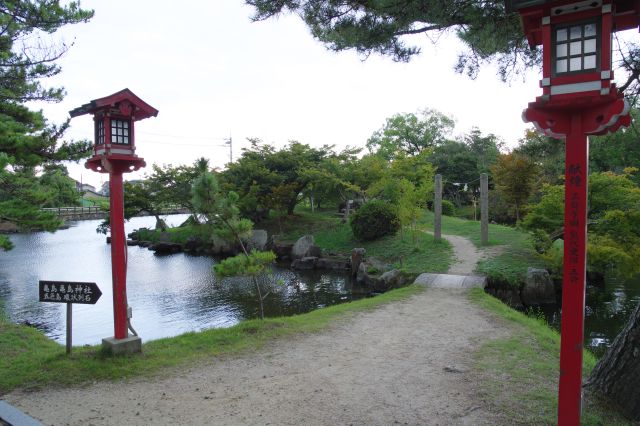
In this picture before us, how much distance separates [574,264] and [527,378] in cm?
236

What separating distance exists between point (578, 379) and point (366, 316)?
17.4ft

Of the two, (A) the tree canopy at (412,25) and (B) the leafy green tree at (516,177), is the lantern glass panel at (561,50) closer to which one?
(A) the tree canopy at (412,25)

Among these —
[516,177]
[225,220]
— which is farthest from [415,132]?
[225,220]

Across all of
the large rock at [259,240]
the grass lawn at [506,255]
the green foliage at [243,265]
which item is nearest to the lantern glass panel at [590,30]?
the green foliage at [243,265]

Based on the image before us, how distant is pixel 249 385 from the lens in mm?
5090

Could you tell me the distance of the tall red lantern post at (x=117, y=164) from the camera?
601cm

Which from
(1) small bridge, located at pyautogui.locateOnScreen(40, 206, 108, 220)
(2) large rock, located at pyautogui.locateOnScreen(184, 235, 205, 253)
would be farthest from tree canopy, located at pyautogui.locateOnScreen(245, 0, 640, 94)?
(1) small bridge, located at pyautogui.locateOnScreen(40, 206, 108, 220)

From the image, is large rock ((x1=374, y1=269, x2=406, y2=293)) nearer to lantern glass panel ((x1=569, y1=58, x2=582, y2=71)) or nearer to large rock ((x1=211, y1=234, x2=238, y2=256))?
lantern glass panel ((x1=569, y1=58, x2=582, y2=71))

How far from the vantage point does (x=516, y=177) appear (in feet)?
71.5

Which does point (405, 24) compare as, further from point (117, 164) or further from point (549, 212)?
point (549, 212)

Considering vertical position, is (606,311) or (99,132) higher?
(99,132)

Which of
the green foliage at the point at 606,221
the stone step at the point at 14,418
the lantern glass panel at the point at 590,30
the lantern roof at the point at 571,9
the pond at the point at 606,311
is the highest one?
the lantern roof at the point at 571,9

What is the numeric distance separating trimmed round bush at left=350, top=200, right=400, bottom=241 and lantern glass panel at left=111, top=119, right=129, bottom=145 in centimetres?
1299

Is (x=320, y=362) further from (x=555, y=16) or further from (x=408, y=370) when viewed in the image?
(x=555, y=16)
